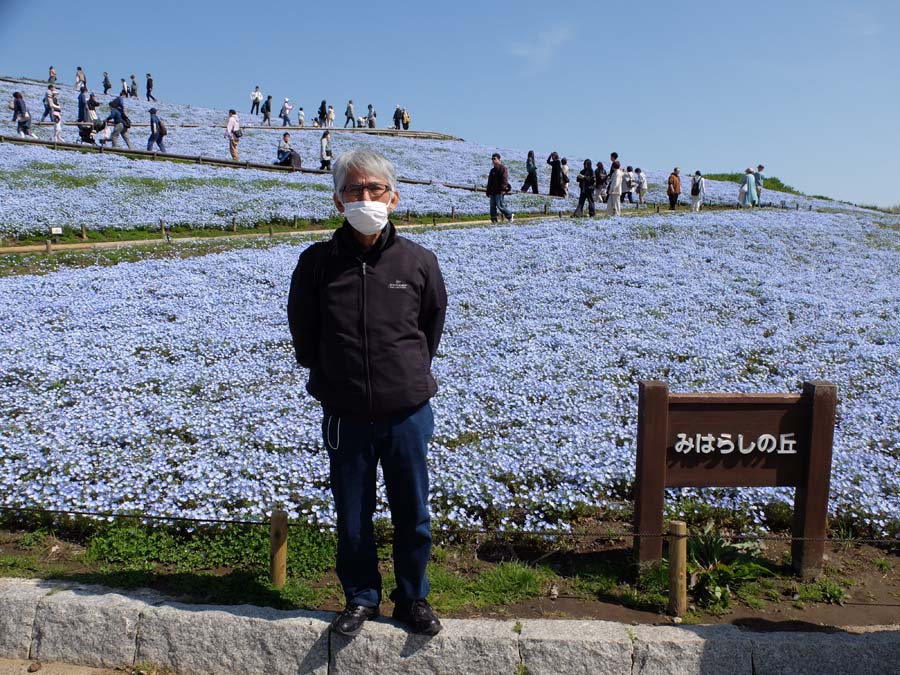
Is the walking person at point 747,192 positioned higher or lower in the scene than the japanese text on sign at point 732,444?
higher

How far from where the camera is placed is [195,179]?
21906 millimetres

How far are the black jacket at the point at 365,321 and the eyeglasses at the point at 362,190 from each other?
0.16 metres

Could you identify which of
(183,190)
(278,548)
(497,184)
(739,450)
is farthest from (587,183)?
(278,548)

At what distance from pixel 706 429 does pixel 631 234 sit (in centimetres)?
1350

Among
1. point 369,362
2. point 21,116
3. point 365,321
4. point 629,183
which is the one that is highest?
point 21,116

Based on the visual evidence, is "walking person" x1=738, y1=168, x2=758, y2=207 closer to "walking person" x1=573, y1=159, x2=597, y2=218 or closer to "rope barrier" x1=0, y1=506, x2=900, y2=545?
"walking person" x1=573, y1=159, x2=597, y2=218

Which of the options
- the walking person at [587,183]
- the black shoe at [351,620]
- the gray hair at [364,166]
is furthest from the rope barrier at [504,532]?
the walking person at [587,183]

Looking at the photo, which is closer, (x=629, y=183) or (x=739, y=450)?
(x=739, y=450)

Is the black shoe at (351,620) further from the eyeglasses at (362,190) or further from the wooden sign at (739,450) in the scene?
the eyeglasses at (362,190)

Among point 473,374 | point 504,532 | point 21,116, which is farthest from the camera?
point 21,116

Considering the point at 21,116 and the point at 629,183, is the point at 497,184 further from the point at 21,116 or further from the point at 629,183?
the point at 21,116

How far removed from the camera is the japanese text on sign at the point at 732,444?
4301 millimetres

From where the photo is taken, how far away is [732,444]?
14.1 ft

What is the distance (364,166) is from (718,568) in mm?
3078
